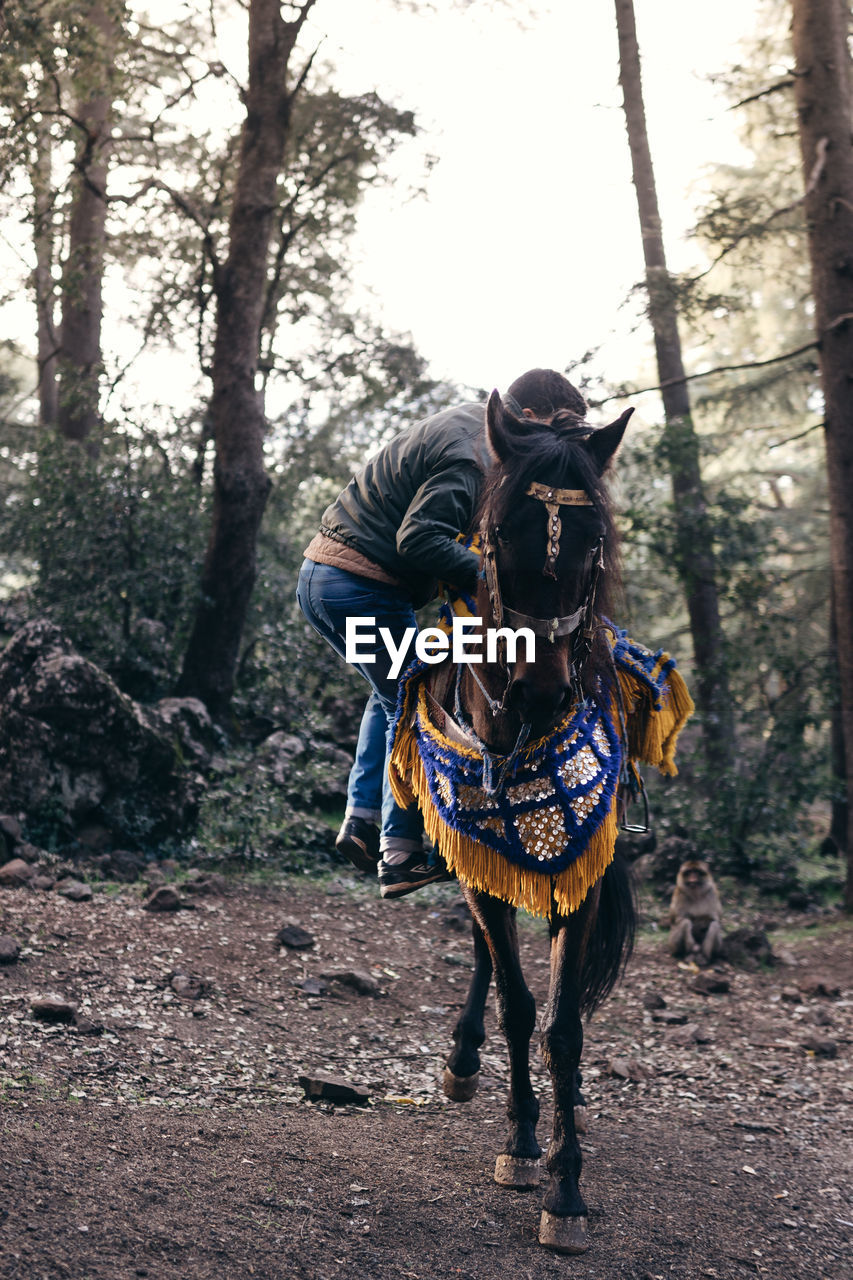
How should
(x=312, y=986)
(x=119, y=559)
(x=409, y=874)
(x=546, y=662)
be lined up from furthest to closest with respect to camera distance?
(x=119, y=559), (x=312, y=986), (x=409, y=874), (x=546, y=662)

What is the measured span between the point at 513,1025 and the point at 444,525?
1838 mm

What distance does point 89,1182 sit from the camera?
3031 millimetres

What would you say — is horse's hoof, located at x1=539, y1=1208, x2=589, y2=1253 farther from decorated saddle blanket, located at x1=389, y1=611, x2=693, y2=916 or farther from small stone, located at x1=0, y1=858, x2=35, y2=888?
small stone, located at x1=0, y1=858, x2=35, y2=888

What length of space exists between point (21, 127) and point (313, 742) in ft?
20.7

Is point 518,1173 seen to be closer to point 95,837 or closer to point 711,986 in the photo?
point 711,986

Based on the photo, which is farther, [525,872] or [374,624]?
[374,624]

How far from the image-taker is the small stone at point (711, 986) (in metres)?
6.62

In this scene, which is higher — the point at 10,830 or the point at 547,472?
the point at 547,472

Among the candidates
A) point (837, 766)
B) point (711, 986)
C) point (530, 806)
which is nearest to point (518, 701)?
point (530, 806)

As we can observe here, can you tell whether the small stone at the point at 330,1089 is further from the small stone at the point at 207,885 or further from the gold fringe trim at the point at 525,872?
the small stone at the point at 207,885

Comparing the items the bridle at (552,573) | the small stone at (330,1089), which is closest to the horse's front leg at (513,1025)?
the small stone at (330,1089)

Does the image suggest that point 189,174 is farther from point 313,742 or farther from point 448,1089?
point 448,1089

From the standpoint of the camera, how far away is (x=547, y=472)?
9.78ft

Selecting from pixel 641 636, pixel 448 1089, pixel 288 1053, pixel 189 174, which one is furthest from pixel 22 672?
pixel 189 174
